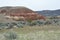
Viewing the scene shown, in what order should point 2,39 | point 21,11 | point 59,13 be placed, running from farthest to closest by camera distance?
point 59,13, point 21,11, point 2,39

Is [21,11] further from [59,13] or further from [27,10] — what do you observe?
[59,13]

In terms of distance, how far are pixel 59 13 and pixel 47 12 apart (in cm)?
562

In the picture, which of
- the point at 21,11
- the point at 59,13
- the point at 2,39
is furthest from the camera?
the point at 59,13

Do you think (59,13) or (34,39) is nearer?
(34,39)

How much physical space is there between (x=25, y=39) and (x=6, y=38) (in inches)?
50.3

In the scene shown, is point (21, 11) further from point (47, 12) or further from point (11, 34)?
point (11, 34)

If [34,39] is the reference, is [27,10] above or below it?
below

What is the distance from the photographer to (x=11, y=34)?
15.0 m

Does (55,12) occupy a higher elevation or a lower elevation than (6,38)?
lower

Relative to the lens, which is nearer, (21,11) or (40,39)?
(40,39)

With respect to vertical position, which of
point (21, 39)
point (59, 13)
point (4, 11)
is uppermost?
point (21, 39)

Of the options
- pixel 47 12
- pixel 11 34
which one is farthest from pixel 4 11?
pixel 11 34

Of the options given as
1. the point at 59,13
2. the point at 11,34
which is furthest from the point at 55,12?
the point at 11,34

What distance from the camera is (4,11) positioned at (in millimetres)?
71000
